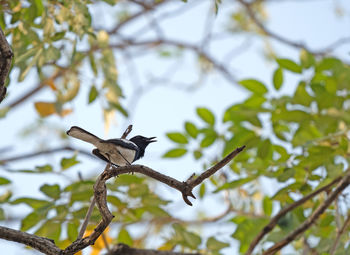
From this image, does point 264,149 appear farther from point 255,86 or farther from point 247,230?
point 247,230

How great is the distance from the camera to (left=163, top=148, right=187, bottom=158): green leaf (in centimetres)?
397

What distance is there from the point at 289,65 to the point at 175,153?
118cm

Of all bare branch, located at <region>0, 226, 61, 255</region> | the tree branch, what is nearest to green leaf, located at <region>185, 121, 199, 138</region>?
the tree branch

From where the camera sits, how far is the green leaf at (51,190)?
323 cm

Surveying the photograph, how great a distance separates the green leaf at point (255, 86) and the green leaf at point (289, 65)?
0.23 m

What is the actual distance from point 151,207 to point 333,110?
5.19ft

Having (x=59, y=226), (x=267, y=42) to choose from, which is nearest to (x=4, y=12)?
(x=59, y=226)

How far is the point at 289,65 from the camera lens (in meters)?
3.87

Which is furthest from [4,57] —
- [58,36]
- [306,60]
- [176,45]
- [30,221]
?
[176,45]

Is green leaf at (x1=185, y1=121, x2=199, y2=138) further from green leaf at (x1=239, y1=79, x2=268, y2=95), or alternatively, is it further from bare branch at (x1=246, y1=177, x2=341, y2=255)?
bare branch at (x1=246, y1=177, x2=341, y2=255)

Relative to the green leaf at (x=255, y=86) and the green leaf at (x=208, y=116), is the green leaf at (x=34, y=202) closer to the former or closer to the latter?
the green leaf at (x=208, y=116)

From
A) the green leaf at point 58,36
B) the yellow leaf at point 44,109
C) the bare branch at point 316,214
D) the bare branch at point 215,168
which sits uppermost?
the yellow leaf at point 44,109

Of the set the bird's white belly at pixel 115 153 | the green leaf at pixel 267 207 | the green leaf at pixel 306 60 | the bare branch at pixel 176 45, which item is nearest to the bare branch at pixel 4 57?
the bird's white belly at pixel 115 153

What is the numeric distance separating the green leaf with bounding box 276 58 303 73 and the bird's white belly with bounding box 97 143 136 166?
1556 millimetres
